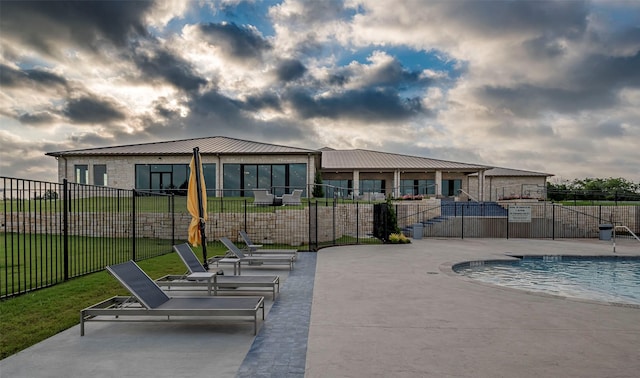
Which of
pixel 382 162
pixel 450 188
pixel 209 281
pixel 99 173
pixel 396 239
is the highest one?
pixel 382 162

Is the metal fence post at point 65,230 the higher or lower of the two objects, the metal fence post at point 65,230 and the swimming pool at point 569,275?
the higher

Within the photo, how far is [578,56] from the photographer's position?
674 inches

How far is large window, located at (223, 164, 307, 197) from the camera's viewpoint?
30297 millimetres

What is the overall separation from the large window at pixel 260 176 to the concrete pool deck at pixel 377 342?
73.1 ft

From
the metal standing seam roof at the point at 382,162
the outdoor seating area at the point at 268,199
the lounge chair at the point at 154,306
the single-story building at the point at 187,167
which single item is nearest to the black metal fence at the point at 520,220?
the single-story building at the point at 187,167

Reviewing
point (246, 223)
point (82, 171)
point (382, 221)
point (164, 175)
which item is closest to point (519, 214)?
point (382, 221)

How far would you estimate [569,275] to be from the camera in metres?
12.1

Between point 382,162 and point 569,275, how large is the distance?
2493cm

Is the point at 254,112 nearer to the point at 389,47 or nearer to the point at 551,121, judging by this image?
the point at 389,47

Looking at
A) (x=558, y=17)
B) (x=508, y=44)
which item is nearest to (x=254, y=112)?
(x=508, y=44)

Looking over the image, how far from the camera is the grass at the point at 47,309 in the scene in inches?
204

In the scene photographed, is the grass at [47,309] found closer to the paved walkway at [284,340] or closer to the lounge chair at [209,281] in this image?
the lounge chair at [209,281]

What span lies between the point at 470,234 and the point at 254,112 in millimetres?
15989

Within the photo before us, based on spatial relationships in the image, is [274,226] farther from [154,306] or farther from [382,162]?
[382,162]
